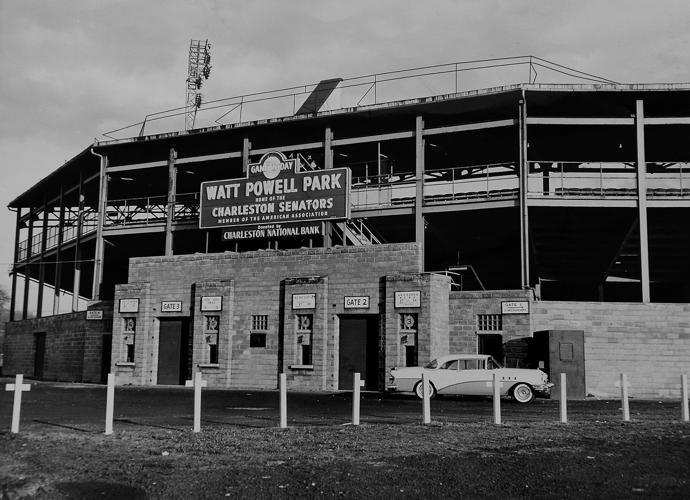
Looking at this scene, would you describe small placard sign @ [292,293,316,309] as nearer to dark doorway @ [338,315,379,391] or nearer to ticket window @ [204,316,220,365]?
dark doorway @ [338,315,379,391]

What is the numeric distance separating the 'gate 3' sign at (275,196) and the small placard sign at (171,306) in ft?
10.4

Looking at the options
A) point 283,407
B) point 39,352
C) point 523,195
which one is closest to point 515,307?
point 523,195

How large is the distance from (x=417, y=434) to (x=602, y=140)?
2166 cm

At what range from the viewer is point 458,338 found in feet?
78.1

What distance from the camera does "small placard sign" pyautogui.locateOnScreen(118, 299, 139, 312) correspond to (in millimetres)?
27469

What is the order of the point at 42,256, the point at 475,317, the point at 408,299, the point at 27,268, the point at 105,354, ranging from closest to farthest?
the point at 408,299, the point at 475,317, the point at 105,354, the point at 42,256, the point at 27,268

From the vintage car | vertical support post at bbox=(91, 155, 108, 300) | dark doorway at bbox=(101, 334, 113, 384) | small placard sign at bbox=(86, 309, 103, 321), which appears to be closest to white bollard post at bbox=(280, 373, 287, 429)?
the vintage car

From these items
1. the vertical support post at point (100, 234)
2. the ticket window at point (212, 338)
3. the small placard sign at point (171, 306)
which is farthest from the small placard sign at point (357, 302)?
the vertical support post at point (100, 234)

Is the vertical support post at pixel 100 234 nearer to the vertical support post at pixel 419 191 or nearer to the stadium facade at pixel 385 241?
the stadium facade at pixel 385 241

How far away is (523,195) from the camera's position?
1000 inches

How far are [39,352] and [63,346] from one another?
5.18m

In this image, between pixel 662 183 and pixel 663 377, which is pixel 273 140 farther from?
pixel 663 377

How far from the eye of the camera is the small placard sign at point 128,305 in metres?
27.5

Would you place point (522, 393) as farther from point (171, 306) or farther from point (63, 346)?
point (63, 346)
